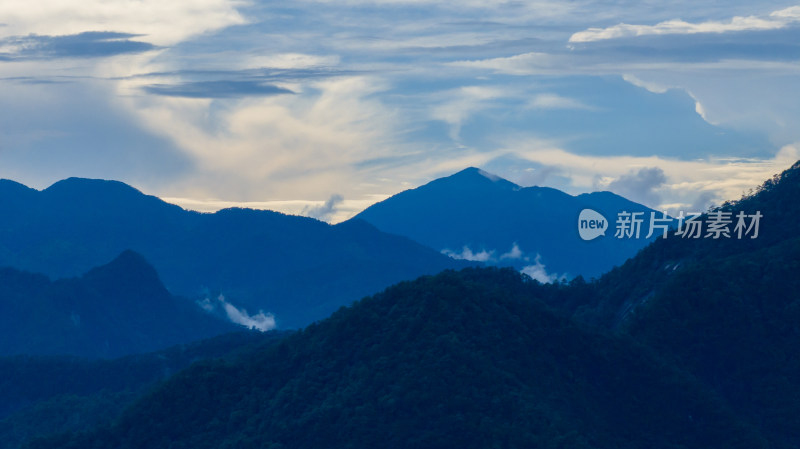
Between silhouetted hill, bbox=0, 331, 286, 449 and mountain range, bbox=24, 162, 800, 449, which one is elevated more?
mountain range, bbox=24, 162, 800, 449

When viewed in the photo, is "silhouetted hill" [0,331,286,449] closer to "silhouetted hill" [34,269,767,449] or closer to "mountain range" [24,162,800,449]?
"silhouetted hill" [34,269,767,449]

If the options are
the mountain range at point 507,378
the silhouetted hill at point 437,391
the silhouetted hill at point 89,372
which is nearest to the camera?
the silhouetted hill at point 437,391

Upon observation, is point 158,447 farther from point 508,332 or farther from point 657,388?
point 657,388

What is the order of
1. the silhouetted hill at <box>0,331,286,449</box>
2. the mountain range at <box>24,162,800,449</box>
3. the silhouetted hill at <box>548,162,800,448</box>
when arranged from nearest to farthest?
the mountain range at <box>24,162,800,449</box>
the silhouetted hill at <box>548,162,800,448</box>
the silhouetted hill at <box>0,331,286,449</box>

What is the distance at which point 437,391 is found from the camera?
75.5m

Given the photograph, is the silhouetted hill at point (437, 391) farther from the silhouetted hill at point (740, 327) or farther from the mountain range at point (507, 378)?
the silhouetted hill at point (740, 327)

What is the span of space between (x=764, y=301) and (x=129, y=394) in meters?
73.2

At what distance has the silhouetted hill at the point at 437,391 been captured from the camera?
7412 centimetres

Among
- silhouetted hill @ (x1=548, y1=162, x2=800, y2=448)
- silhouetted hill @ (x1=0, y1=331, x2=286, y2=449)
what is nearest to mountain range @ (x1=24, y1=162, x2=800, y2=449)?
silhouetted hill @ (x1=548, y1=162, x2=800, y2=448)

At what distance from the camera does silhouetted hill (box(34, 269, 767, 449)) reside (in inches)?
2918

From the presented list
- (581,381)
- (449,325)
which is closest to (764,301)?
(581,381)

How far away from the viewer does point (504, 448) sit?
70.5 m

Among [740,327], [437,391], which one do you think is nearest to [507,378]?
[437,391]

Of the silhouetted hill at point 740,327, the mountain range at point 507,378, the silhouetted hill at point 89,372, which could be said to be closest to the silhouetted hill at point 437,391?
the mountain range at point 507,378
